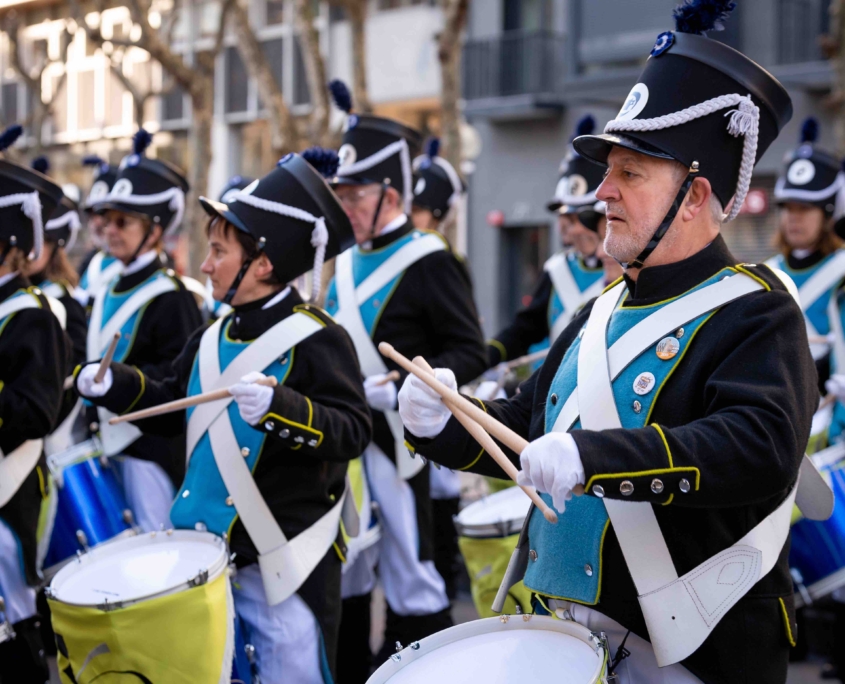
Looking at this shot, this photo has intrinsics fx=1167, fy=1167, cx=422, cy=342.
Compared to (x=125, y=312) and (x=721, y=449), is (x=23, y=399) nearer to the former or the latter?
(x=125, y=312)

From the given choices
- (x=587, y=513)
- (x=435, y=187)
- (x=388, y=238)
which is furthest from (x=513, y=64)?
(x=587, y=513)

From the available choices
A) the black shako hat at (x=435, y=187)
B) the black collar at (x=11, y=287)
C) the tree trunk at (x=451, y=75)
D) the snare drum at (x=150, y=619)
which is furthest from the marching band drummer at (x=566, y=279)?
the tree trunk at (x=451, y=75)

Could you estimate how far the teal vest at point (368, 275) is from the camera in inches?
205

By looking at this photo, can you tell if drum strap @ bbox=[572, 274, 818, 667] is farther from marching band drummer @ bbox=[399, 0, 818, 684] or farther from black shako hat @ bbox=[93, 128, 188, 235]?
black shako hat @ bbox=[93, 128, 188, 235]

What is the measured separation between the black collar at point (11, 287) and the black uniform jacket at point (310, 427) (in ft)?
3.55

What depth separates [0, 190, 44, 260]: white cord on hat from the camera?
4.67 metres

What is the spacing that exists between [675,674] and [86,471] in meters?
3.21

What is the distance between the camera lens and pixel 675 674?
260 centimetres

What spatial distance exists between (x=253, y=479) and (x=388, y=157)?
7.22 feet

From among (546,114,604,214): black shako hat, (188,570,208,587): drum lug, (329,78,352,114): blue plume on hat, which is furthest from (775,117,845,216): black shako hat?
(188,570,208,587): drum lug

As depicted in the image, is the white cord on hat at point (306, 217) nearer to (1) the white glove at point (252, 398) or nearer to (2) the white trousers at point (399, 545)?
(1) the white glove at point (252, 398)

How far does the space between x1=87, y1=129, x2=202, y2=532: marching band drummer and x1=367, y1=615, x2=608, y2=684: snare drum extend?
276cm

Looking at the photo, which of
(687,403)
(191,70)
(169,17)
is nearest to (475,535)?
(687,403)

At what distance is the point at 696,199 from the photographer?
2693 mm
